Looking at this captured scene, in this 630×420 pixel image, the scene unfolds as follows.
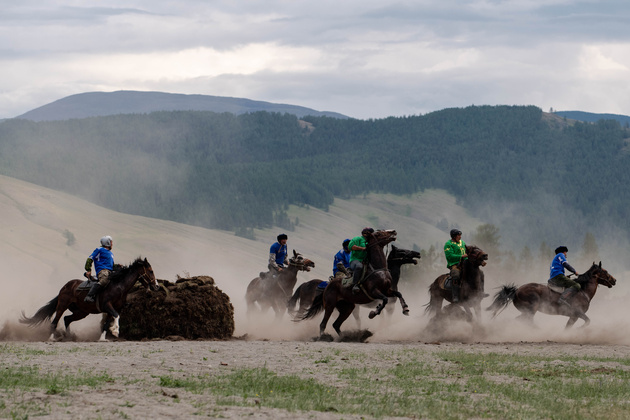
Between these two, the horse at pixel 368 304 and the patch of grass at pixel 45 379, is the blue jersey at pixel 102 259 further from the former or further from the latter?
the patch of grass at pixel 45 379

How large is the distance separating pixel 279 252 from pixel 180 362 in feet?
37.9

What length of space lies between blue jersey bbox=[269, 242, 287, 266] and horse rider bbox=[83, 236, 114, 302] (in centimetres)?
634

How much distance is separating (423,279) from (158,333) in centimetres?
8147

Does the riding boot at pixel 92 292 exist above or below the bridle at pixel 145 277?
below

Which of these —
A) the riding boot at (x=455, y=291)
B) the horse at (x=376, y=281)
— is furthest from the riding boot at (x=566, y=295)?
the horse at (x=376, y=281)

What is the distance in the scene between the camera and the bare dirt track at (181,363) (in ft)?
38.7

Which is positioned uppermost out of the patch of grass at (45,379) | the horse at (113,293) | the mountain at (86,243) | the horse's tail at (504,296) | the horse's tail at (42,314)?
the mountain at (86,243)

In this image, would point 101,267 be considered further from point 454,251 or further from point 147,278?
point 454,251

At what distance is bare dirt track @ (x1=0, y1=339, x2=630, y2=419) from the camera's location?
11797 mm

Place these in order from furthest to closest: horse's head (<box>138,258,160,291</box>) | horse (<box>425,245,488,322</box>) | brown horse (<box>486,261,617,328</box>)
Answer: brown horse (<box>486,261,617,328</box>) → horse (<box>425,245,488,322</box>) → horse's head (<box>138,258,160,291</box>)

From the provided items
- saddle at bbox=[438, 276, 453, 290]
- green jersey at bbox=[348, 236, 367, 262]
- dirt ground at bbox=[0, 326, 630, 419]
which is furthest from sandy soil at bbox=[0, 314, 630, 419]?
green jersey at bbox=[348, 236, 367, 262]

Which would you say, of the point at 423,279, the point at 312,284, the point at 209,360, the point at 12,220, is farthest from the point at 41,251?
the point at 209,360

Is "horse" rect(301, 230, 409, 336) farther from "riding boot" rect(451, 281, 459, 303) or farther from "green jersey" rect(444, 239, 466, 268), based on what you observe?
"green jersey" rect(444, 239, 466, 268)

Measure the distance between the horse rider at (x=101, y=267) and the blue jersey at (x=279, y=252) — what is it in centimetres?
634
